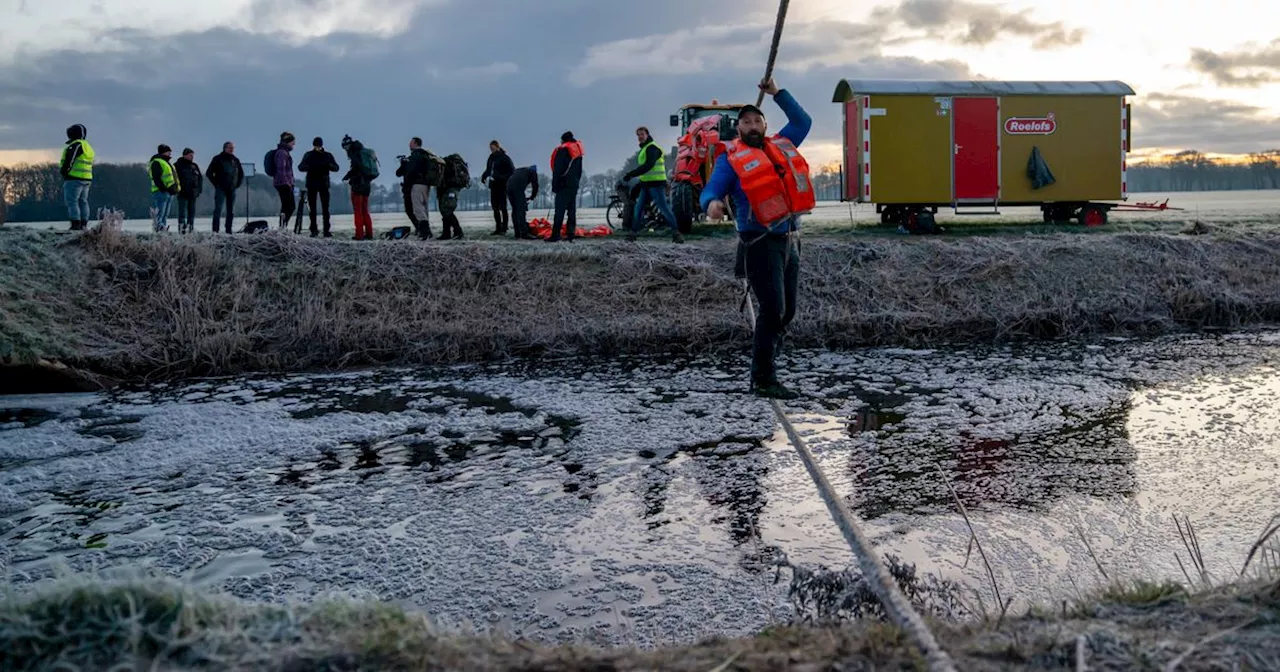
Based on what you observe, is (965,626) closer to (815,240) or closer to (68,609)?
(68,609)

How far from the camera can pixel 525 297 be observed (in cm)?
1351

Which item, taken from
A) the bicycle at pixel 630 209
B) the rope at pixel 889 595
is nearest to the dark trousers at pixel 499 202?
the bicycle at pixel 630 209

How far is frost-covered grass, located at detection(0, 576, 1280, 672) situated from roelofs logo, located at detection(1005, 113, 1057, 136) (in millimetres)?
19045

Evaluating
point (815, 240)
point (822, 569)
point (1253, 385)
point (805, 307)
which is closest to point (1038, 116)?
point (815, 240)

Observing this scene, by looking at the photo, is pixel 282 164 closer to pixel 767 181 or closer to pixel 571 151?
pixel 571 151

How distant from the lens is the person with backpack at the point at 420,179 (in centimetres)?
1789

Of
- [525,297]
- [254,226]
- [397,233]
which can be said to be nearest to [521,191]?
[397,233]

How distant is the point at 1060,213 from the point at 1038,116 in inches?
96.7

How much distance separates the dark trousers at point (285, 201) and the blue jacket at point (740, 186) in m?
13.1

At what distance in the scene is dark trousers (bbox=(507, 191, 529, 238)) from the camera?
60.0ft

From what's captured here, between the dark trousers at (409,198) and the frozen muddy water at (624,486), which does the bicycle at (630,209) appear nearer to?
the dark trousers at (409,198)

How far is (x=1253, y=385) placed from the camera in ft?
28.3

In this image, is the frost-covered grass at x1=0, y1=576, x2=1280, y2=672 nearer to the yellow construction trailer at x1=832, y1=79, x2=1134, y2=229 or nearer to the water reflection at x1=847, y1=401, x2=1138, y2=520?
the water reflection at x1=847, y1=401, x2=1138, y2=520

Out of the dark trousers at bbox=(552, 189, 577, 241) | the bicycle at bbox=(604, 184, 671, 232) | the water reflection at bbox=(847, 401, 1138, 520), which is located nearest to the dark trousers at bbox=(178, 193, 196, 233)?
the dark trousers at bbox=(552, 189, 577, 241)
